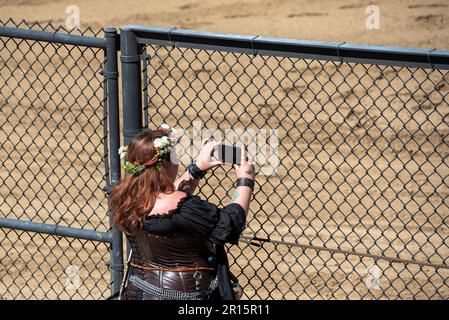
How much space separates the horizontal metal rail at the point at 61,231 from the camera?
5008 millimetres

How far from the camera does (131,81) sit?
15.6 feet

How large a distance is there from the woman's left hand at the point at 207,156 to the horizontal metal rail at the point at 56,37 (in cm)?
92

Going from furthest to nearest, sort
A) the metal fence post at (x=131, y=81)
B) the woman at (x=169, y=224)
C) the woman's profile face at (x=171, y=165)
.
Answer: the metal fence post at (x=131, y=81)
the woman's profile face at (x=171, y=165)
the woman at (x=169, y=224)

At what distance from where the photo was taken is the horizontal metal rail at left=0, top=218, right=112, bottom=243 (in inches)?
197

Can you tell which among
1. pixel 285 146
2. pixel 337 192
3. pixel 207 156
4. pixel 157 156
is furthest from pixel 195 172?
pixel 285 146

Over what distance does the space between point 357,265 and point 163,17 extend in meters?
6.67

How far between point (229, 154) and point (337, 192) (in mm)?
4637

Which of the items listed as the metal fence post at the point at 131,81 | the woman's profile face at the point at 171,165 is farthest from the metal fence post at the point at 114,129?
the woman's profile face at the point at 171,165

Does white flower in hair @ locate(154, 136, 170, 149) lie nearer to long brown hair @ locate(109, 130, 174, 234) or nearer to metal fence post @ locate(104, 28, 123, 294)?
long brown hair @ locate(109, 130, 174, 234)

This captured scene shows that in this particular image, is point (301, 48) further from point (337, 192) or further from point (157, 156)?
point (337, 192)

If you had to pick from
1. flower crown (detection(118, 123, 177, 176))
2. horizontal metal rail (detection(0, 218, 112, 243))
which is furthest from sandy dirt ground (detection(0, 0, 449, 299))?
flower crown (detection(118, 123, 177, 176))

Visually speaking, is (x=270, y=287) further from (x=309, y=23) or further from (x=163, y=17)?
(x=163, y=17)

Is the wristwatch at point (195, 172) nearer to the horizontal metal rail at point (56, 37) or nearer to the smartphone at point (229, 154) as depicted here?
the smartphone at point (229, 154)

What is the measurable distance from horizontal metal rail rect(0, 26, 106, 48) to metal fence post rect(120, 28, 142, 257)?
0.15 metres
